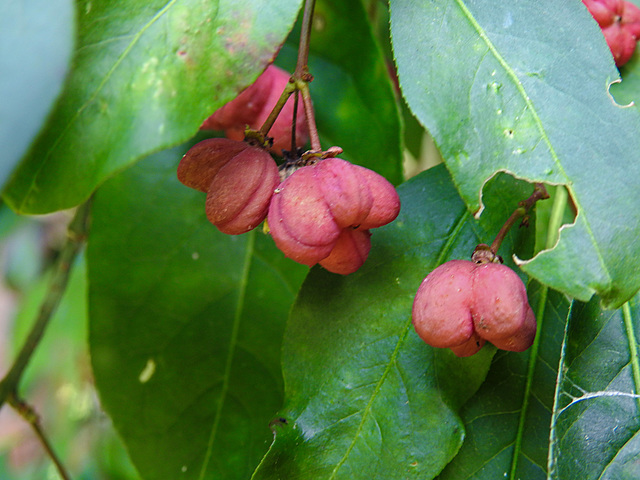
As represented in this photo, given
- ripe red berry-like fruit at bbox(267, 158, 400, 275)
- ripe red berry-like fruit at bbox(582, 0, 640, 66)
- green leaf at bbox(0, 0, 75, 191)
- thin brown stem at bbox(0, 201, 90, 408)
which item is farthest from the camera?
thin brown stem at bbox(0, 201, 90, 408)

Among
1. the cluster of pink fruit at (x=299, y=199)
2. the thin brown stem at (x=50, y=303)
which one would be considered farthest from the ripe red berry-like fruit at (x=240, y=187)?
the thin brown stem at (x=50, y=303)

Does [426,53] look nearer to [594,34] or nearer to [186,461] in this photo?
[594,34]

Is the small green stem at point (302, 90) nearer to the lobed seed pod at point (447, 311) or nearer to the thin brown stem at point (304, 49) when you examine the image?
the thin brown stem at point (304, 49)

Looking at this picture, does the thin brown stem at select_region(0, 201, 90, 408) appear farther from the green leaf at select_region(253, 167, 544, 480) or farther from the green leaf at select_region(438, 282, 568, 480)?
the green leaf at select_region(438, 282, 568, 480)

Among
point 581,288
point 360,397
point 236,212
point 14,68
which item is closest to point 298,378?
point 360,397

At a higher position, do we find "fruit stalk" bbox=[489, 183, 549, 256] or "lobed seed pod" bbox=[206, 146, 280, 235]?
"lobed seed pod" bbox=[206, 146, 280, 235]

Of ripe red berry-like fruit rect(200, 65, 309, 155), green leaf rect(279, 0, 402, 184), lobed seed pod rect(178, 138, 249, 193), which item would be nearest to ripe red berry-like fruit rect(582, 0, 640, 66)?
green leaf rect(279, 0, 402, 184)

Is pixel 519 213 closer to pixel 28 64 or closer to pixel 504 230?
pixel 504 230
